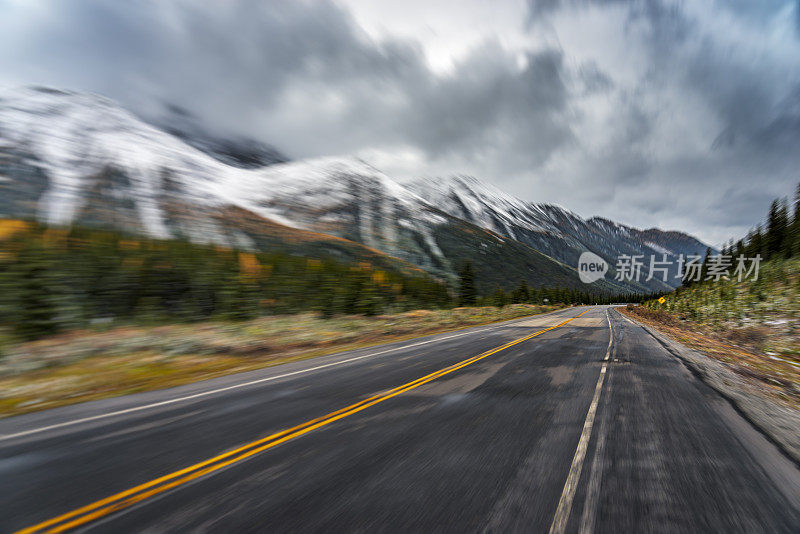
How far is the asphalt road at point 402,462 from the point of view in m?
2.93

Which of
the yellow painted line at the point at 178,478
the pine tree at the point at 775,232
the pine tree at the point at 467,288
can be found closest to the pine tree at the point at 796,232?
the pine tree at the point at 775,232

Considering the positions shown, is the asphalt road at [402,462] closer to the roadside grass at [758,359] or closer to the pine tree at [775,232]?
the roadside grass at [758,359]

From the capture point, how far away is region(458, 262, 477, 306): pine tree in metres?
57.2

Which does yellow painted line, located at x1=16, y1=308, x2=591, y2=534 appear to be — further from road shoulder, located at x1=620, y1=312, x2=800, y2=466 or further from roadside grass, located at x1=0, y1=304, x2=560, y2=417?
road shoulder, located at x1=620, y1=312, x2=800, y2=466

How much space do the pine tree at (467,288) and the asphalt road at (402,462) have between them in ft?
165

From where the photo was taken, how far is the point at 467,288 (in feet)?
190

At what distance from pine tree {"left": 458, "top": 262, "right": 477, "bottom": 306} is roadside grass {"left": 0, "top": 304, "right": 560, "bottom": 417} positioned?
135 ft

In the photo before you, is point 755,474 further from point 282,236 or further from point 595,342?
point 282,236

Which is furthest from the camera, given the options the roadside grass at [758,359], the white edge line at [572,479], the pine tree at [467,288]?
the pine tree at [467,288]

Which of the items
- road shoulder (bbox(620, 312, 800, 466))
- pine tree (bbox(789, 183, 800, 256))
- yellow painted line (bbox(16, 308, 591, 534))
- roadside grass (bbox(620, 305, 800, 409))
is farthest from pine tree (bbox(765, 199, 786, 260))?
yellow painted line (bbox(16, 308, 591, 534))

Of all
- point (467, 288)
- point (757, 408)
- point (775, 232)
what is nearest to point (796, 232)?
point (775, 232)

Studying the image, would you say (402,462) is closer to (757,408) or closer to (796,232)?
(757,408)

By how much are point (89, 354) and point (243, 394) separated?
8.53 m

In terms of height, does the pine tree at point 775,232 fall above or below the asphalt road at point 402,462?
above
